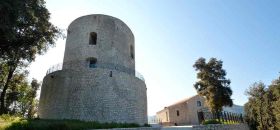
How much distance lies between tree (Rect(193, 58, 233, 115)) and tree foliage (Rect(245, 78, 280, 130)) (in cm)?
538

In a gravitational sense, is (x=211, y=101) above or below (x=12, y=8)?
below

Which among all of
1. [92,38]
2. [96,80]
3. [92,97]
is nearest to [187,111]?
[92,38]

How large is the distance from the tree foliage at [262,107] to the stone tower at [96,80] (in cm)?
1558

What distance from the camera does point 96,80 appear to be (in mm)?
15898

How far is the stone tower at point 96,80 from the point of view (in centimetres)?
1522

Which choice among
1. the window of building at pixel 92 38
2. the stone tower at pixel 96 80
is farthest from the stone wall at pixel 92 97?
the window of building at pixel 92 38

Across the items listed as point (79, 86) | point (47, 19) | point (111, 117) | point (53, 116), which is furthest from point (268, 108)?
point (47, 19)

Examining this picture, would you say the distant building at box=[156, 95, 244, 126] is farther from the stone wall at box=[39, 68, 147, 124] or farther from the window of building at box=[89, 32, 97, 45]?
the window of building at box=[89, 32, 97, 45]

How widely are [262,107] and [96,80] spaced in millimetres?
20976

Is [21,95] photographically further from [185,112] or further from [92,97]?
[185,112]

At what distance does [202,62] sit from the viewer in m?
23.1

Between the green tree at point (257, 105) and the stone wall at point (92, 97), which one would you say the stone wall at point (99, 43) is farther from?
the green tree at point (257, 105)

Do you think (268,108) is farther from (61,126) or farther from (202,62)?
(61,126)

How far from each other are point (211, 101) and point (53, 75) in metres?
15.5
